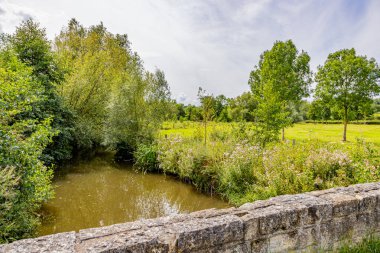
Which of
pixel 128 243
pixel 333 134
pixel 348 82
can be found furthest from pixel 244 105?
pixel 128 243

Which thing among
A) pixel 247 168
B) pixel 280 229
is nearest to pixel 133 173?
pixel 247 168

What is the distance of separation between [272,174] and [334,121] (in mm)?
37522

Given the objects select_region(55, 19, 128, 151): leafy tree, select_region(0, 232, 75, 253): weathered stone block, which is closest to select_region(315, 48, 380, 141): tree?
select_region(55, 19, 128, 151): leafy tree

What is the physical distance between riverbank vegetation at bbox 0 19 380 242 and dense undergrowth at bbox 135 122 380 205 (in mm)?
39

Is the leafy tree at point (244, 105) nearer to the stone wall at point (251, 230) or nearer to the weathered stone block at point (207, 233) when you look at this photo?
the stone wall at point (251, 230)

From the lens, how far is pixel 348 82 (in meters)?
19.2

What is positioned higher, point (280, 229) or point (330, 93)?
point (330, 93)

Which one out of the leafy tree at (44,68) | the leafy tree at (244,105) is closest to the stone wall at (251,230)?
the leafy tree at (44,68)

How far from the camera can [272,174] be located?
7.49 metres

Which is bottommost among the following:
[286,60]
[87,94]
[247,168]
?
[247,168]

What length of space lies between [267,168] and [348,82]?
15744 millimetres

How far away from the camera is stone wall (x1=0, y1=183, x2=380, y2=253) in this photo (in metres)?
1.96

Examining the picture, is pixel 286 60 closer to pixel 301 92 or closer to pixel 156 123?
pixel 301 92

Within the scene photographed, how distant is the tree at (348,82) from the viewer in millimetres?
18625
